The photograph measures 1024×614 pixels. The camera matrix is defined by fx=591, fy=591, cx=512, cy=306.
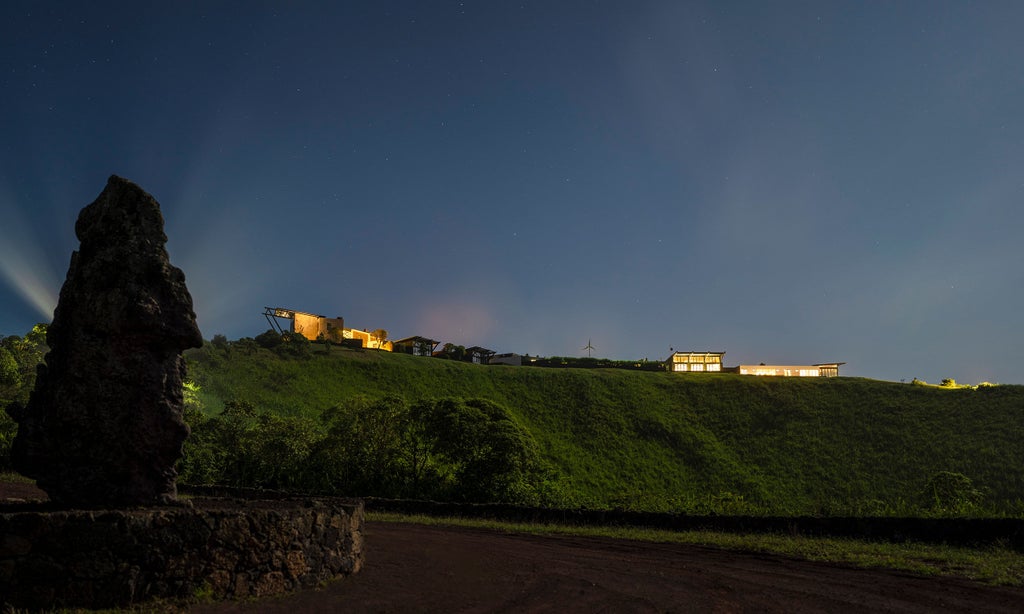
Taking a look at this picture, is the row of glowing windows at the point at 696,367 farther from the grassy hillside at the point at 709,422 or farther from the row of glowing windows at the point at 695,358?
the grassy hillside at the point at 709,422

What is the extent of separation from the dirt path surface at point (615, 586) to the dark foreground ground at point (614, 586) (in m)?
0.02

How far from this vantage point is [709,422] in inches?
2408

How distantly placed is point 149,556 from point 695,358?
3726 inches

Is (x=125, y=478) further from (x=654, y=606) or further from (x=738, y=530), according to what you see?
(x=738, y=530)

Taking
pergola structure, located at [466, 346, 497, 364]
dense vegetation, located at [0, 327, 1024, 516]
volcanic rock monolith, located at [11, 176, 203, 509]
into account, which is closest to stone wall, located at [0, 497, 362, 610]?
volcanic rock monolith, located at [11, 176, 203, 509]

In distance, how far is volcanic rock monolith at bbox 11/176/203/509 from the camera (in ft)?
33.7

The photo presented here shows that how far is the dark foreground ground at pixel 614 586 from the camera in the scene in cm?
905

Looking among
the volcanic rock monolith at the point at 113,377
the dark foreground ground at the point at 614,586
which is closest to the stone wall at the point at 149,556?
the dark foreground ground at the point at 614,586

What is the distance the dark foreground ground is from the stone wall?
0.51m

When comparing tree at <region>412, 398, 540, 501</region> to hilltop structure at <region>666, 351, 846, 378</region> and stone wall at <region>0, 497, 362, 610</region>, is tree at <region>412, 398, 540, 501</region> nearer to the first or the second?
stone wall at <region>0, 497, 362, 610</region>

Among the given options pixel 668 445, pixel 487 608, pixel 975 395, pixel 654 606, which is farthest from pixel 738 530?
pixel 975 395

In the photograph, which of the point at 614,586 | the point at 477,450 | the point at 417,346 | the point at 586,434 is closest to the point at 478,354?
the point at 417,346

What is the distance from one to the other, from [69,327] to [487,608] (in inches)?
361

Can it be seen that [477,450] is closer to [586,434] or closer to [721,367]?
[586,434]
